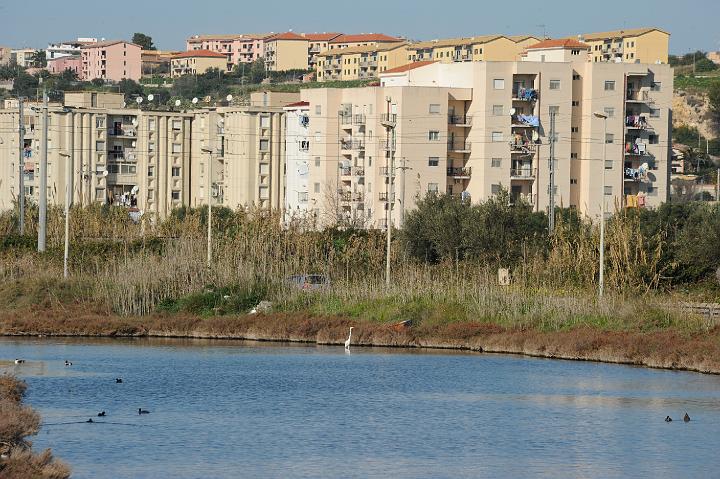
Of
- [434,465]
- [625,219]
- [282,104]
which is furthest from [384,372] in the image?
[282,104]

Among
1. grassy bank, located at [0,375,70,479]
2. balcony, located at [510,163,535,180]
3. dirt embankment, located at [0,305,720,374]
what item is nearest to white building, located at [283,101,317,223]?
balcony, located at [510,163,535,180]

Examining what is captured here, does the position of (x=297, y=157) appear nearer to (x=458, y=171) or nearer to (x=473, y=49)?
(x=458, y=171)

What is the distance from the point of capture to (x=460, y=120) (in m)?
92.8

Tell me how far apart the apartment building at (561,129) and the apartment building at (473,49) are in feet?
142

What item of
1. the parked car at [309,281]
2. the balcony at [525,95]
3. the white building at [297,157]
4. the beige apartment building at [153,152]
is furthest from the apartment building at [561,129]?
the parked car at [309,281]

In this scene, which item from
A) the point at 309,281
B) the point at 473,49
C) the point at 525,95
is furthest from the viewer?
the point at 473,49

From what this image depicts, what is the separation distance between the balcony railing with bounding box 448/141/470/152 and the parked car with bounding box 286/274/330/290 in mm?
40796

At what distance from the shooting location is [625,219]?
57.0m

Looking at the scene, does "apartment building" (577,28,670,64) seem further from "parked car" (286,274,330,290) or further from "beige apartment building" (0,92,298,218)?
"parked car" (286,274,330,290)

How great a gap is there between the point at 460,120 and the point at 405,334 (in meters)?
48.7

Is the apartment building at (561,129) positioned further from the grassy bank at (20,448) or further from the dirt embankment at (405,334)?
the grassy bank at (20,448)

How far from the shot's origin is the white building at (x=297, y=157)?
102 m

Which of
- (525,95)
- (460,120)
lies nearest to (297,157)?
(460,120)

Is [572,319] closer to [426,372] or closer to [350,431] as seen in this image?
[426,372]
